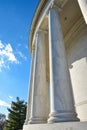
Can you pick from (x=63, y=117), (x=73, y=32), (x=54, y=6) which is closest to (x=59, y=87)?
(x=63, y=117)

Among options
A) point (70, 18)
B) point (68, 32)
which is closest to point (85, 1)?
point (70, 18)

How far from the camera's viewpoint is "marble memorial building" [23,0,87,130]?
3494cm

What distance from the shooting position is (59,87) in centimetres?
3669

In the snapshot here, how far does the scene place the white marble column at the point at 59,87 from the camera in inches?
1357

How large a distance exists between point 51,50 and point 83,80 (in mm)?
17599

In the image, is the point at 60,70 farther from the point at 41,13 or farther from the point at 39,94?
the point at 41,13

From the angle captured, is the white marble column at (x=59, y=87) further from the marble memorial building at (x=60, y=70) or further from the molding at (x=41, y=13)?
the molding at (x=41, y=13)

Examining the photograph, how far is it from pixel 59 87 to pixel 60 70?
4.06 metres

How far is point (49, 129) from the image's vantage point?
33656 mm

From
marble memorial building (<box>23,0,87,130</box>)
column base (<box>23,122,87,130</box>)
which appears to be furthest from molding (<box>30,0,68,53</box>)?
column base (<box>23,122,87,130</box>)

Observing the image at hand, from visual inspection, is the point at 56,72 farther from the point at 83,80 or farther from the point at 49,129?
the point at 83,80

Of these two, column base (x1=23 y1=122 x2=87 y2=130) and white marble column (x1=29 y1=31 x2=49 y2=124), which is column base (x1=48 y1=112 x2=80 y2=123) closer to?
column base (x1=23 y1=122 x2=87 y2=130)

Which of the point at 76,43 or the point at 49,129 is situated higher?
the point at 76,43

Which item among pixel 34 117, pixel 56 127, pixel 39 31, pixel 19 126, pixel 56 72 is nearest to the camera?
pixel 56 127
